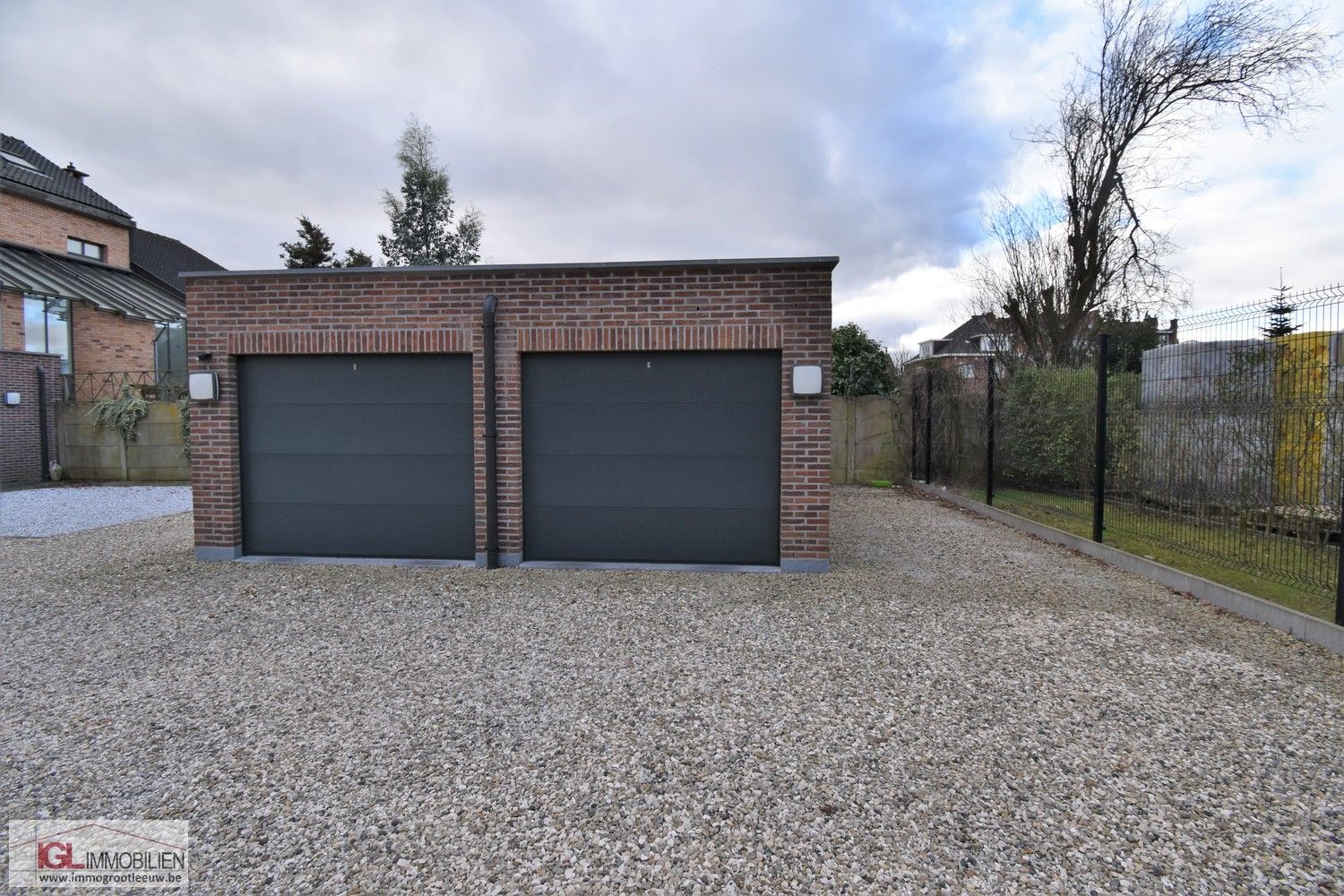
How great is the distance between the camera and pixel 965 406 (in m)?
11.1

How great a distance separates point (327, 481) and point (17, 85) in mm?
10158

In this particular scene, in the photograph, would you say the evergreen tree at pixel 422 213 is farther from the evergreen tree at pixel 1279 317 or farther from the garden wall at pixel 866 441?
the evergreen tree at pixel 1279 317

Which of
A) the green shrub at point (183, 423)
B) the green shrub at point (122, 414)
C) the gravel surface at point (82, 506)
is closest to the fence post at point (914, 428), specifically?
the gravel surface at point (82, 506)

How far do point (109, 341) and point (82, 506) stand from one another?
31.8ft

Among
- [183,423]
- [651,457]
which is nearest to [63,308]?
[183,423]

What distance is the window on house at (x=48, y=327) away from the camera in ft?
53.3

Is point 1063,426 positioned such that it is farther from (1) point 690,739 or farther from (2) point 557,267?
(1) point 690,739

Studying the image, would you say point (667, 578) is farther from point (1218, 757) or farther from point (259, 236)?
point (259, 236)

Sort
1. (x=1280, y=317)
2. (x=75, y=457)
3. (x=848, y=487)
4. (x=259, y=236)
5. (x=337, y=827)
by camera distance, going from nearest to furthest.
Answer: (x=337, y=827)
(x=1280, y=317)
(x=848, y=487)
(x=75, y=457)
(x=259, y=236)

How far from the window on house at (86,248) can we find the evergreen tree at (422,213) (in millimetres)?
9361

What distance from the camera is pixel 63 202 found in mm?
→ 19766

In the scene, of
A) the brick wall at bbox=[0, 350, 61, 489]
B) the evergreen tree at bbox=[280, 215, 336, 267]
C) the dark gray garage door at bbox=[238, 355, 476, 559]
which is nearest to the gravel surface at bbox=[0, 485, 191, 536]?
the brick wall at bbox=[0, 350, 61, 489]

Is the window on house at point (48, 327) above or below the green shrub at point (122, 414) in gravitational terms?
above

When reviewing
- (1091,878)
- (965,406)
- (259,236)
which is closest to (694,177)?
(965,406)
